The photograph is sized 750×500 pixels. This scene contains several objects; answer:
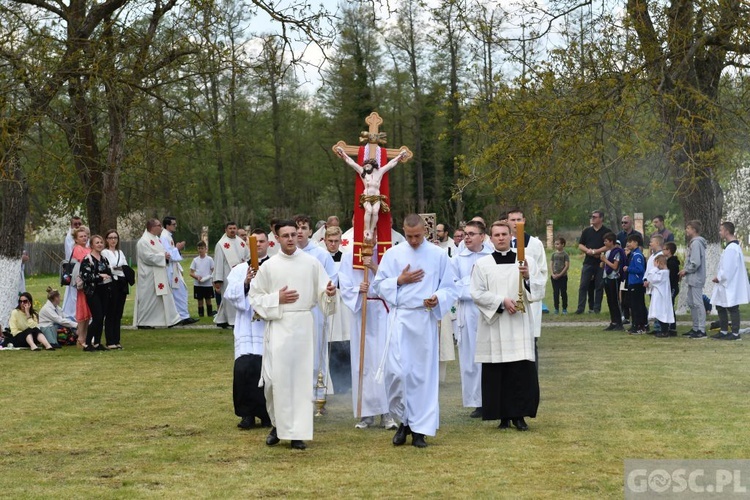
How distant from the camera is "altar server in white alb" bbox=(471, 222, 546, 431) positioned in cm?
991

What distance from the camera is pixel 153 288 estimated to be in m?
20.7

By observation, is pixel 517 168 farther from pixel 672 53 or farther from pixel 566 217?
pixel 566 217

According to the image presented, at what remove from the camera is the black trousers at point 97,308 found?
646 inches

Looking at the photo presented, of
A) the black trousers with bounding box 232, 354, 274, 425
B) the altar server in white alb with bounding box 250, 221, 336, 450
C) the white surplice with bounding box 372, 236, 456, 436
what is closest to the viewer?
the altar server in white alb with bounding box 250, 221, 336, 450

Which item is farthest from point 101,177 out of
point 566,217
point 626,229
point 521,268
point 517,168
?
point 566,217

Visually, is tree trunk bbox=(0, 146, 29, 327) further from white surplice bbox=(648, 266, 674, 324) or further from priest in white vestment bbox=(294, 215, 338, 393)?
white surplice bbox=(648, 266, 674, 324)

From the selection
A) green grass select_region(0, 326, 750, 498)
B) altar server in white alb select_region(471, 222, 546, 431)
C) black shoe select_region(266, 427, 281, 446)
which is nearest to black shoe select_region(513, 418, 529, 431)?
altar server in white alb select_region(471, 222, 546, 431)

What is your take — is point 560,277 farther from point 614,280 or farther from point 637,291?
point 637,291

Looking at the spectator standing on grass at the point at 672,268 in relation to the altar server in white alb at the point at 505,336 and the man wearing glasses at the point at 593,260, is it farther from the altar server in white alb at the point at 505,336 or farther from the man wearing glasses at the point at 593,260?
the altar server in white alb at the point at 505,336

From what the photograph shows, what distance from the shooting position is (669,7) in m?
18.9

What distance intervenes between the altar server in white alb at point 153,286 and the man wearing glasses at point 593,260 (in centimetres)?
736

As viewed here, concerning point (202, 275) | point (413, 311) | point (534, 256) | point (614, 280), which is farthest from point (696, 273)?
point (202, 275)

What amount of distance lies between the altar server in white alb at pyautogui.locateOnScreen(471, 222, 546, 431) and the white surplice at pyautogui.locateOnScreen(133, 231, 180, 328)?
11.3 meters

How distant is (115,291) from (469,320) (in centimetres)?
703
